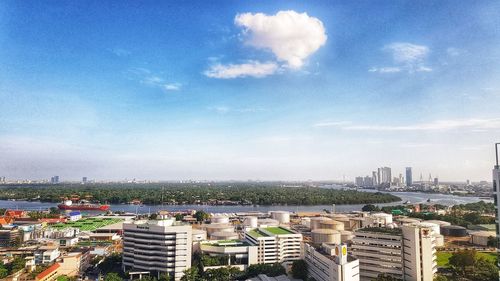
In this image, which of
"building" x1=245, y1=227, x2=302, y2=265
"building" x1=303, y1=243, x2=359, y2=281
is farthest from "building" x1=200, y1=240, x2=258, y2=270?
"building" x1=303, y1=243, x2=359, y2=281

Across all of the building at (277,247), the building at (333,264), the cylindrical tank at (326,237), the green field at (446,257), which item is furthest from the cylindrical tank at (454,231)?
the building at (333,264)

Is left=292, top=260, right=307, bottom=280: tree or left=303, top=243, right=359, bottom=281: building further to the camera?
left=292, top=260, right=307, bottom=280: tree

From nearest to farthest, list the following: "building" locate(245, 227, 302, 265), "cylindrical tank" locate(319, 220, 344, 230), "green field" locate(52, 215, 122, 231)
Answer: "building" locate(245, 227, 302, 265) → "cylindrical tank" locate(319, 220, 344, 230) → "green field" locate(52, 215, 122, 231)

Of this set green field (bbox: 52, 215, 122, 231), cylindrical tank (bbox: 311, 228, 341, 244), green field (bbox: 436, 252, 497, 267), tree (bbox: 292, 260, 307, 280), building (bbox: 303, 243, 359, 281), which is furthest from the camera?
green field (bbox: 52, 215, 122, 231)

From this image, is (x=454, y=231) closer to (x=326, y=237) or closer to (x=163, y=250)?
(x=326, y=237)

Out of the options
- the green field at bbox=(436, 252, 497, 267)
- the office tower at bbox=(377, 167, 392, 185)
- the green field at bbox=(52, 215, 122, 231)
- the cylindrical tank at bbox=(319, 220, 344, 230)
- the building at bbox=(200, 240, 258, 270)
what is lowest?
the green field at bbox=(436, 252, 497, 267)

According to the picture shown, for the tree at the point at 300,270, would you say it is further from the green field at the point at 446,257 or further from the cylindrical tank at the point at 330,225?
the cylindrical tank at the point at 330,225

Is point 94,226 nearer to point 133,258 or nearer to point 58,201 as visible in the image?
point 133,258

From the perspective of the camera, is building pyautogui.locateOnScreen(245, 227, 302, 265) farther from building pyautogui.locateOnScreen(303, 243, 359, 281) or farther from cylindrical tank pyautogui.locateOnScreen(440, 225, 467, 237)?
cylindrical tank pyautogui.locateOnScreen(440, 225, 467, 237)
